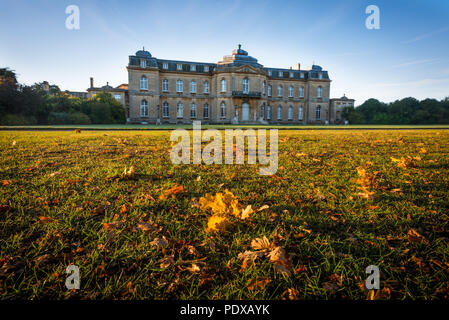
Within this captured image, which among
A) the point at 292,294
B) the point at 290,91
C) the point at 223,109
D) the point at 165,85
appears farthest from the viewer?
the point at 290,91

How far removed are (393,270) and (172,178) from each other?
8.11ft

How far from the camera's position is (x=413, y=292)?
116cm

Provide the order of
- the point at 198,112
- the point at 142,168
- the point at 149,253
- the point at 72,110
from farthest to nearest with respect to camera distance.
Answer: the point at 198,112 → the point at 72,110 → the point at 142,168 → the point at 149,253

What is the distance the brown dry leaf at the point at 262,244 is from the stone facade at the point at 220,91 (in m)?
33.5

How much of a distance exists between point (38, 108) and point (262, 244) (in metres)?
33.5

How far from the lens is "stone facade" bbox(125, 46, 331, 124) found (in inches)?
1385

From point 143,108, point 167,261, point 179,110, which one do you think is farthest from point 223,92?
point 167,261

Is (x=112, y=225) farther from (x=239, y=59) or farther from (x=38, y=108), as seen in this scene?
(x=239, y=59)

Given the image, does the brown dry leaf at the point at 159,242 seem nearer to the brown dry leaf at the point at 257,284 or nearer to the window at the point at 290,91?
the brown dry leaf at the point at 257,284

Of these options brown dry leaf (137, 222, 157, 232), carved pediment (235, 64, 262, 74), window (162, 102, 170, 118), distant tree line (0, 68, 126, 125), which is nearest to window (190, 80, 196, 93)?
window (162, 102, 170, 118)

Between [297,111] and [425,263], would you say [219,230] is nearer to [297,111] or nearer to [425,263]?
[425,263]

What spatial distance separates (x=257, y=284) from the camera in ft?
4.00

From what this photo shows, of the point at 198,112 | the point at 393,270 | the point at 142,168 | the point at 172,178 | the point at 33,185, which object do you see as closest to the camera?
the point at 393,270
